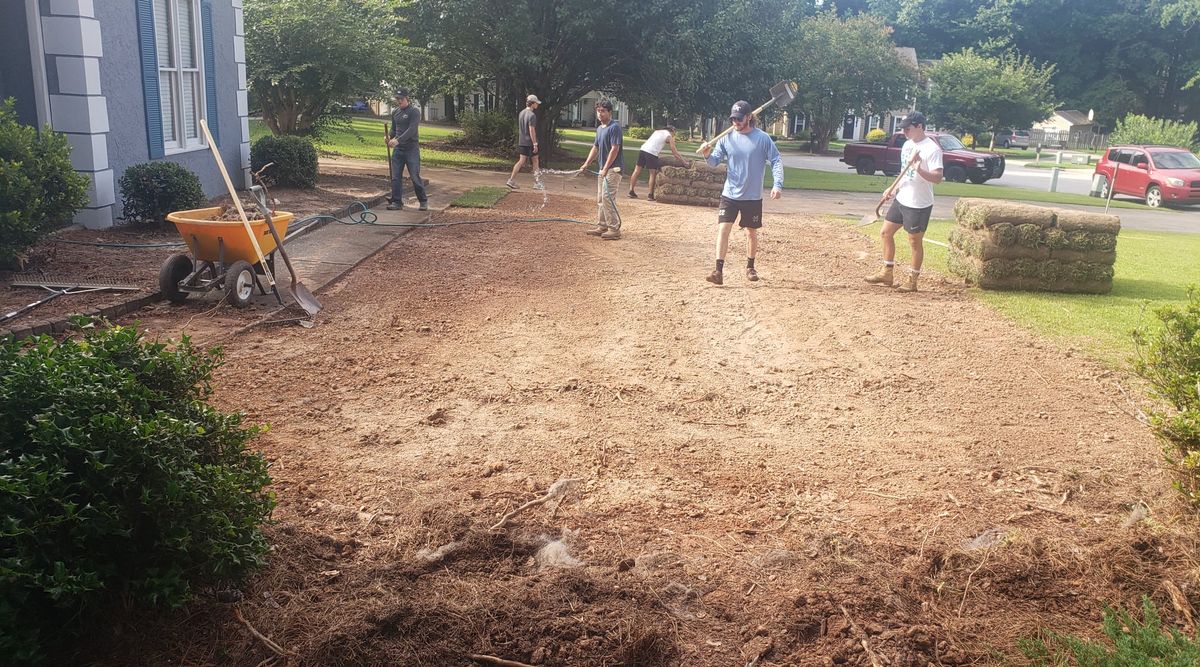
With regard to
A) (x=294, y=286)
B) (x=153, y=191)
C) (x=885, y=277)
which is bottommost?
(x=885, y=277)

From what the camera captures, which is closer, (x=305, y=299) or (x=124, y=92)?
(x=305, y=299)

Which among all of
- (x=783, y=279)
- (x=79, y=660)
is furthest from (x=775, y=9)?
(x=79, y=660)

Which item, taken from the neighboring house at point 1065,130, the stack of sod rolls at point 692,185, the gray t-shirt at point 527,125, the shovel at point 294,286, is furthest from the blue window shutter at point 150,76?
the neighboring house at point 1065,130

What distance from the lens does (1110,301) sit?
9945 millimetres

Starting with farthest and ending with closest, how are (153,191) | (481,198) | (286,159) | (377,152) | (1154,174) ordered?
(377,152)
(1154,174)
(481,198)
(286,159)
(153,191)

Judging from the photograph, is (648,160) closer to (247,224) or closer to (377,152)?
(247,224)

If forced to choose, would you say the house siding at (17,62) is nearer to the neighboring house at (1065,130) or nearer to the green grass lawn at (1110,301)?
the green grass lawn at (1110,301)

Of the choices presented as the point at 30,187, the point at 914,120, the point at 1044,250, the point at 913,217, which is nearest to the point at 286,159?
the point at 30,187

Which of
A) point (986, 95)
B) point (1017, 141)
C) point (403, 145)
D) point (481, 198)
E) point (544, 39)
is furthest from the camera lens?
point (1017, 141)

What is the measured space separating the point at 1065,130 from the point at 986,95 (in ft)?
102

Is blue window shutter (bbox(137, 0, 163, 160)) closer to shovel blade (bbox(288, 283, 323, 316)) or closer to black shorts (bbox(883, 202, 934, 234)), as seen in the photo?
shovel blade (bbox(288, 283, 323, 316))

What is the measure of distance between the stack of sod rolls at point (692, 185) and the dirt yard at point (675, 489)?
9910mm

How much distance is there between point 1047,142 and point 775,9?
58.5 m

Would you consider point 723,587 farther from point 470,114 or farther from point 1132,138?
point 1132,138
